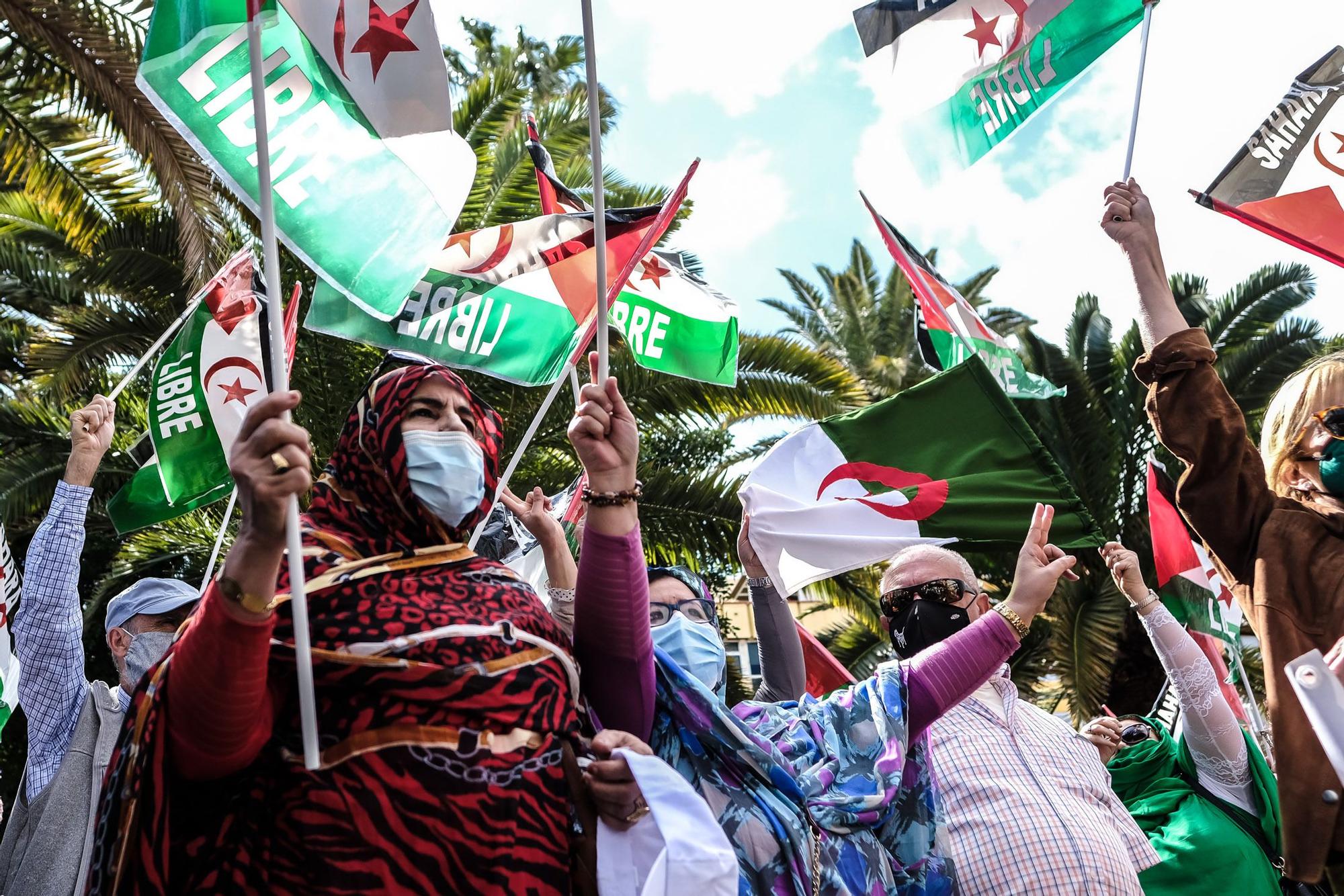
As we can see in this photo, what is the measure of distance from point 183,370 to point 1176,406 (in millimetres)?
3847

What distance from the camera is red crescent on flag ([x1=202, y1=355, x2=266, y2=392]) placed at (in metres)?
4.99

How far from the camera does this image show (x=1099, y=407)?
44.1 feet

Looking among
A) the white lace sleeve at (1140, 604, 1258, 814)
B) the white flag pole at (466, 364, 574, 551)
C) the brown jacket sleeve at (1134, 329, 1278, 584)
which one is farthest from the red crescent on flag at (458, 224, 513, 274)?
the white lace sleeve at (1140, 604, 1258, 814)

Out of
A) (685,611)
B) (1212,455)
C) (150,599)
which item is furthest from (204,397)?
(1212,455)

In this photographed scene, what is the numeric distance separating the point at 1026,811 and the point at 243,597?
2.23m

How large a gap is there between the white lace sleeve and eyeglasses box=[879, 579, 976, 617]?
0.79 meters

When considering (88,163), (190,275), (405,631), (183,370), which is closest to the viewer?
(405,631)

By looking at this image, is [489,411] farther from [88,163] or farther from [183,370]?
[88,163]

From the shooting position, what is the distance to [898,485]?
4824mm

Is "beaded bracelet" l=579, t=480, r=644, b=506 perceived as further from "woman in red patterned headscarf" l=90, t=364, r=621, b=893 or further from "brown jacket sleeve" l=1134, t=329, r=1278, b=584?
"brown jacket sleeve" l=1134, t=329, r=1278, b=584

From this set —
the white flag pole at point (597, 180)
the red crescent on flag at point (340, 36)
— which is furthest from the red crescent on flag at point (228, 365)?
the white flag pole at point (597, 180)

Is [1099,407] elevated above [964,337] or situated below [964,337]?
above

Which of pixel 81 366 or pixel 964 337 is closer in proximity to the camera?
pixel 964 337

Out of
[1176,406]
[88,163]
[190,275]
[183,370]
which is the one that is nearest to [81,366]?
[88,163]
